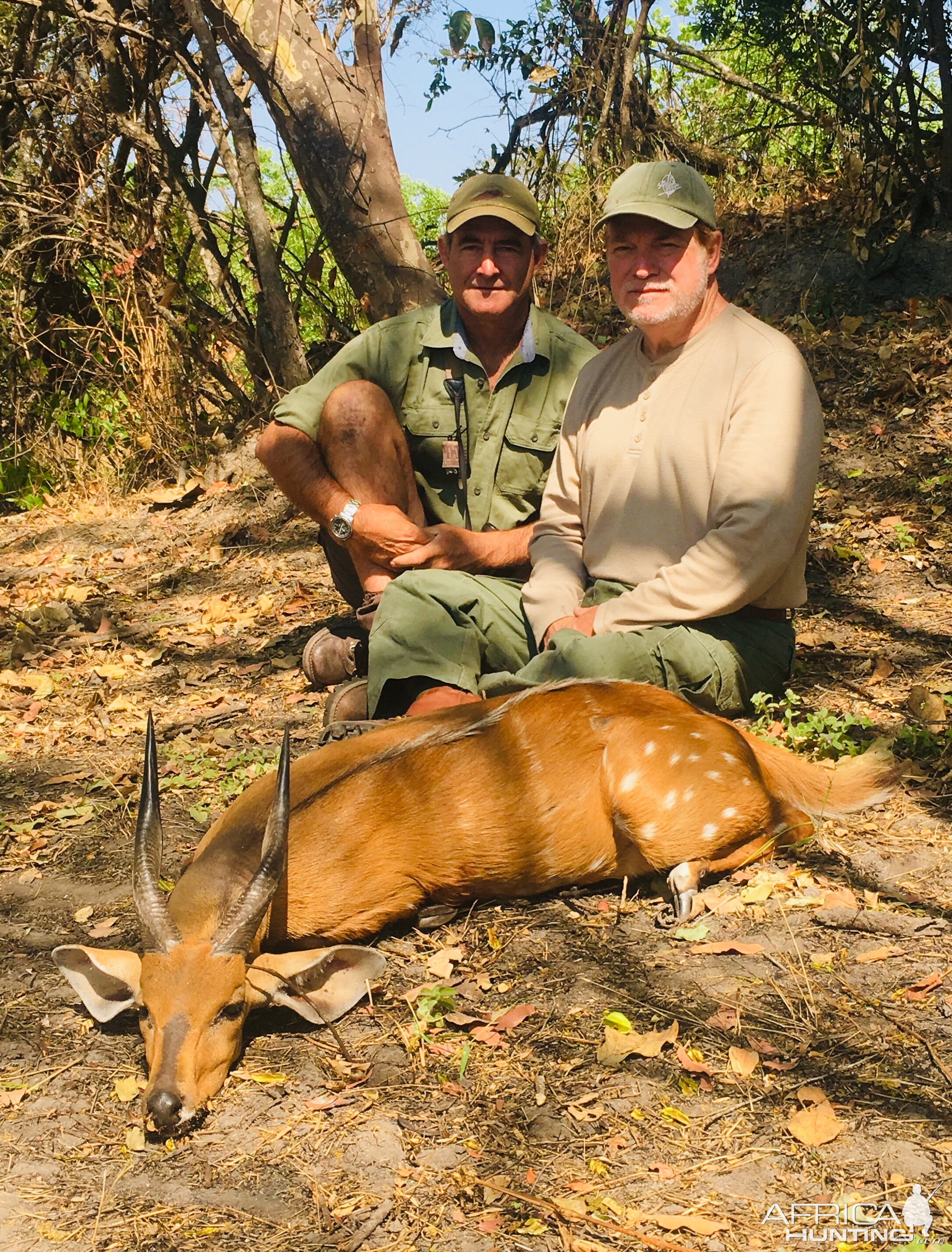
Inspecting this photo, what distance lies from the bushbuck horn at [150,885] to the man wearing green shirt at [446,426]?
202 cm

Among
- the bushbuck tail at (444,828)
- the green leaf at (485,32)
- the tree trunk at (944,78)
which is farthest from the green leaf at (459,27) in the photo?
the bushbuck tail at (444,828)

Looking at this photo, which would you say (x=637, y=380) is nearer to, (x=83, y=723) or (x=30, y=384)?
(x=83, y=723)

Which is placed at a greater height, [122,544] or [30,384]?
[30,384]

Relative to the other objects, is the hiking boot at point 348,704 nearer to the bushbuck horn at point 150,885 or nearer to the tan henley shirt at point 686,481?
the tan henley shirt at point 686,481

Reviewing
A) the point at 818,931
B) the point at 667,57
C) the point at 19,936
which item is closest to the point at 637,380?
the point at 818,931

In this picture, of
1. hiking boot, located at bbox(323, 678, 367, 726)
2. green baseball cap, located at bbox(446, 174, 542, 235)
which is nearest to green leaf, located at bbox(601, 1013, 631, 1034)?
hiking boot, located at bbox(323, 678, 367, 726)

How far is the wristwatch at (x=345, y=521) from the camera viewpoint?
5.04 meters

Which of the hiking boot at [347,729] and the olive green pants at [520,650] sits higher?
the olive green pants at [520,650]

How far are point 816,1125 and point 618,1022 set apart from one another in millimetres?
593

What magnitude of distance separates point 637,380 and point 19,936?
292 centimetres

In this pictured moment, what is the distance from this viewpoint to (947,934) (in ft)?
10.7

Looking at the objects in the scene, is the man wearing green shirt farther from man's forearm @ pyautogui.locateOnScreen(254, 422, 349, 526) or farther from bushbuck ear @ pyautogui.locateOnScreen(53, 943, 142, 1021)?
bushbuck ear @ pyautogui.locateOnScreen(53, 943, 142, 1021)

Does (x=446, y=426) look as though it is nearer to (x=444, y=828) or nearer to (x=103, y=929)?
(x=444, y=828)

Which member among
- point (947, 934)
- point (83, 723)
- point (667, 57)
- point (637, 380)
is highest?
point (667, 57)
